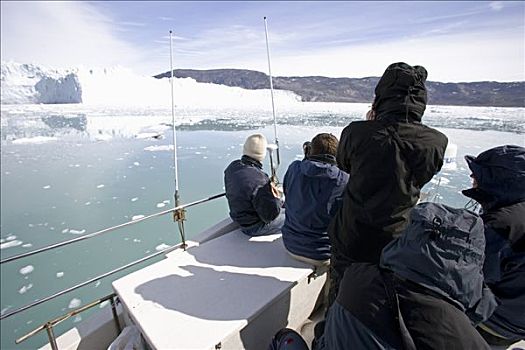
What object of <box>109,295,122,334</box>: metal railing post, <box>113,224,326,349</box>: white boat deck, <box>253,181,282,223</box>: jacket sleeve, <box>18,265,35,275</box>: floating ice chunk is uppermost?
<box>253,181,282,223</box>: jacket sleeve

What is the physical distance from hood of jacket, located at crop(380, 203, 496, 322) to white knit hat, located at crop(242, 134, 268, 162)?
150 cm

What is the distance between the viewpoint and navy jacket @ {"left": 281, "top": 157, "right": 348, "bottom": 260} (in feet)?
5.55

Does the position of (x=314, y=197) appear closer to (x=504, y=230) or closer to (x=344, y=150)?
(x=344, y=150)

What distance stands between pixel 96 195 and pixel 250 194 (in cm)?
775

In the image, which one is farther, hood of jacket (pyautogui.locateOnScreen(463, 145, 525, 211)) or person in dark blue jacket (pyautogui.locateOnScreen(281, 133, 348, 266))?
person in dark blue jacket (pyautogui.locateOnScreen(281, 133, 348, 266))

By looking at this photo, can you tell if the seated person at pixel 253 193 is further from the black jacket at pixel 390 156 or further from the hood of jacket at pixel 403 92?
the hood of jacket at pixel 403 92

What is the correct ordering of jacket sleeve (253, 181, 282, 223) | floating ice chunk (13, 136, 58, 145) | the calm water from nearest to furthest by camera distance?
jacket sleeve (253, 181, 282, 223) < the calm water < floating ice chunk (13, 136, 58, 145)

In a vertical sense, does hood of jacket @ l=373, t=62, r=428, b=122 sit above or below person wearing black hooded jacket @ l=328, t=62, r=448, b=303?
above

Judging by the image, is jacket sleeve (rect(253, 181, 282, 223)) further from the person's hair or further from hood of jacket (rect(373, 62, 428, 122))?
hood of jacket (rect(373, 62, 428, 122))

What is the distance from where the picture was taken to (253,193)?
2.17 metres

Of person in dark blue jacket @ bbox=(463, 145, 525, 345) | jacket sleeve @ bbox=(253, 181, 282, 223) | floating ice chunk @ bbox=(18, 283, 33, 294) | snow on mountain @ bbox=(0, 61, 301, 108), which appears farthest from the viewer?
snow on mountain @ bbox=(0, 61, 301, 108)

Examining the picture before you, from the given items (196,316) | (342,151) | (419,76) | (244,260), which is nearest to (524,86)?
(419,76)

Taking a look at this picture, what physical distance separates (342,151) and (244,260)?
1.03 meters

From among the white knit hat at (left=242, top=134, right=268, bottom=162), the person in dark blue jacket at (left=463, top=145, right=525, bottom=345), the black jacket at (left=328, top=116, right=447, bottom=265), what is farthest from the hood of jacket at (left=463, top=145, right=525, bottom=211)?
the white knit hat at (left=242, top=134, right=268, bottom=162)
